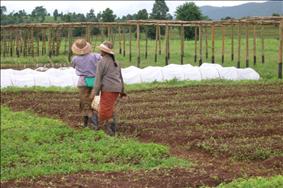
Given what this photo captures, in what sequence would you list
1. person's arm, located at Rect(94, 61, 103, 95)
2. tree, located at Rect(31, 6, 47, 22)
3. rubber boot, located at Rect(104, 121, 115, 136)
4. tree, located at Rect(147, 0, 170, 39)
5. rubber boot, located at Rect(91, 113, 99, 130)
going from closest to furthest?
1. person's arm, located at Rect(94, 61, 103, 95)
2. rubber boot, located at Rect(104, 121, 115, 136)
3. rubber boot, located at Rect(91, 113, 99, 130)
4. tree, located at Rect(147, 0, 170, 39)
5. tree, located at Rect(31, 6, 47, 22)

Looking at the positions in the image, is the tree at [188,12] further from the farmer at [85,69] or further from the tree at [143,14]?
the farmer at [85,69]

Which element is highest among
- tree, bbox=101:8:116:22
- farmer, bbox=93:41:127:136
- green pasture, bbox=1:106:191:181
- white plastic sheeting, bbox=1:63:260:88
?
tree, bbox=101:8:116:22

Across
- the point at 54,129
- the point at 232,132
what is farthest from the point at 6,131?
the point at 232,132

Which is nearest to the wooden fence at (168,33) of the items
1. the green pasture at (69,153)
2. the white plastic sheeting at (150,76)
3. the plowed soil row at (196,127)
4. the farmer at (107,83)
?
the white plastic sheeting at (150,76)

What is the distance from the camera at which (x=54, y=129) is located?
34.5ft

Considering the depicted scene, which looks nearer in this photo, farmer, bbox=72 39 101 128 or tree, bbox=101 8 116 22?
farmer, bbox=72 39 101 128

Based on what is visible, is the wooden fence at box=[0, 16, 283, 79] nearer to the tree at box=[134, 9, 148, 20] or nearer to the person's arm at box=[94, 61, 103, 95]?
the person's arm at box=[94, 61, 103, 95]

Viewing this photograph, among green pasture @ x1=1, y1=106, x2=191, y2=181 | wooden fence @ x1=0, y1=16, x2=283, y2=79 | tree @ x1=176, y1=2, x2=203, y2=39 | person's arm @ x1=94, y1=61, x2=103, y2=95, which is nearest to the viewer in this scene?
green pasture @ x1=1, y1=106, x2=191, y2=181

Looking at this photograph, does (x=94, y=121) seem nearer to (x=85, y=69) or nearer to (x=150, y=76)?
(x=85, y=69)

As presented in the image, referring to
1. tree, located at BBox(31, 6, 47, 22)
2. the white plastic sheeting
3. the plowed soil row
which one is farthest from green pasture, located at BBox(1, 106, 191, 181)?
tree, located at BBox(31, 6, 47, 22)

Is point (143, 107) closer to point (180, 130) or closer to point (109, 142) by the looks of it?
point (180, 130)

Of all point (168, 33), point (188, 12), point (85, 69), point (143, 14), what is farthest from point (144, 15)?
point (85, 69)

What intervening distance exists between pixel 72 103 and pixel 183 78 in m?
5.18

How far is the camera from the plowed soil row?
712 centimetres
